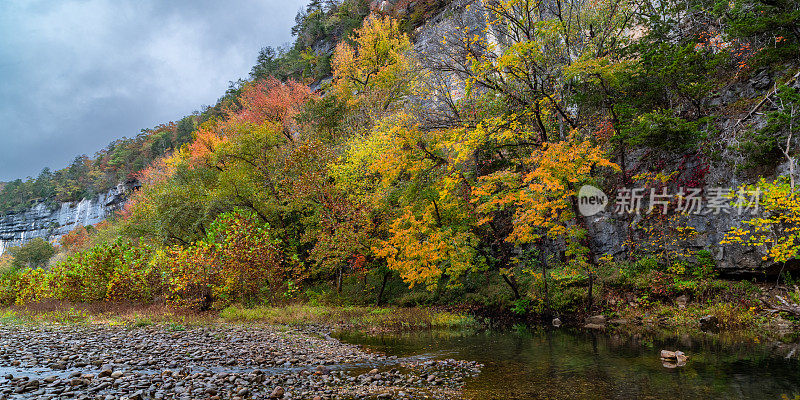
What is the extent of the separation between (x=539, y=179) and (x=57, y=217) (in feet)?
345

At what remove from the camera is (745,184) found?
41.5 ft

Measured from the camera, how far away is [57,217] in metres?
85.7

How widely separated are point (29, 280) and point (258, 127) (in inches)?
605

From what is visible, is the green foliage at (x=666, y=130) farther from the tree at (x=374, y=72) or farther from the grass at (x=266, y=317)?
the tree at (x=374, y=72)

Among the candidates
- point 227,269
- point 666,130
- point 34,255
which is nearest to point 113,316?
point 227,269

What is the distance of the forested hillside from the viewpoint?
13.1 metres

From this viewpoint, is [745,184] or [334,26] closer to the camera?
[745,184]

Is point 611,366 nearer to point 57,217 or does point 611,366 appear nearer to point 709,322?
point 709,322

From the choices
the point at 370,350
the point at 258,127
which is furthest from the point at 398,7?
the point at 370,350

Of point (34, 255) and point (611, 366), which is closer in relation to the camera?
point (611, 366)

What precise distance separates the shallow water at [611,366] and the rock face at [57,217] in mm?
74880

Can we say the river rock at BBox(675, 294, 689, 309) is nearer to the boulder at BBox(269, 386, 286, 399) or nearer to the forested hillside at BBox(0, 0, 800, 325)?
the forested hillside at BBox(0, 0, 800, 325)

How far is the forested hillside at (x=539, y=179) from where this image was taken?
13086 mm

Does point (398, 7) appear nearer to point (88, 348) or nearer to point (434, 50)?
point (434, 50)
